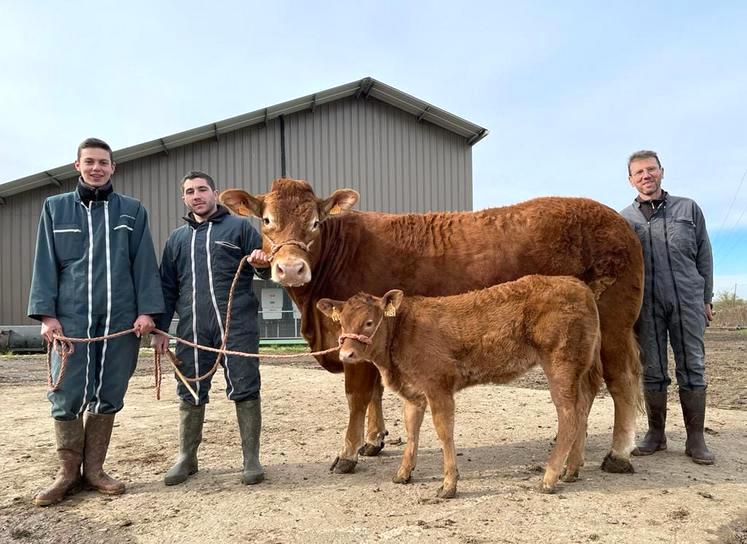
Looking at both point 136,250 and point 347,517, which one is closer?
point 347,517

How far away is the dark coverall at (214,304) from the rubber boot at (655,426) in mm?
3970

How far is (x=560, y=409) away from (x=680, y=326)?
1.97m

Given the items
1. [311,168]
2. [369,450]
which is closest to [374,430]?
[369,450]

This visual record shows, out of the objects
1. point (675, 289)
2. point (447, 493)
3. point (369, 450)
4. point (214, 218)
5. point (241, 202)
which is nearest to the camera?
point (447, 493)

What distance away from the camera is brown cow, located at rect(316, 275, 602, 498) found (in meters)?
4.84

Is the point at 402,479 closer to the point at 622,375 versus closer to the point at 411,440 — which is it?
the point at 411,440

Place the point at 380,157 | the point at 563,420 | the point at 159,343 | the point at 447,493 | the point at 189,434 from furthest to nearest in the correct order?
the point at 380,157 < the point at 189,434 < the point at 159,343 < the point at 563,420 < the point at 447,493

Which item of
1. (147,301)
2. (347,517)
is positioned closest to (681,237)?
(347,517)

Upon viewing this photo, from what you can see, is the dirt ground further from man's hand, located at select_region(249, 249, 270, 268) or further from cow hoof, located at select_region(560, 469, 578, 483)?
man's hand, located at select_region(249, 249, 270, 268)

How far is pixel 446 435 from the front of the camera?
4.72m

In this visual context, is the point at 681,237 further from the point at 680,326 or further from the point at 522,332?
the point at 522,332

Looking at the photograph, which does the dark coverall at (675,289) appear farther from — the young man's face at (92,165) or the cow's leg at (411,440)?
the young man's face at (92,165)

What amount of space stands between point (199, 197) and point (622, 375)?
431 centimetres

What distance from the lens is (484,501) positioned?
4.52 m
